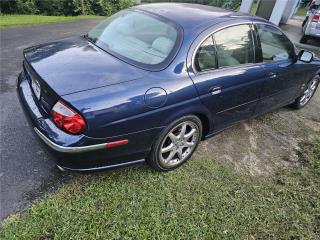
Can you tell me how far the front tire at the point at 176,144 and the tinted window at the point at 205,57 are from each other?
529 mm

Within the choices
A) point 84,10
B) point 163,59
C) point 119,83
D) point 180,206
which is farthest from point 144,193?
point 84,10

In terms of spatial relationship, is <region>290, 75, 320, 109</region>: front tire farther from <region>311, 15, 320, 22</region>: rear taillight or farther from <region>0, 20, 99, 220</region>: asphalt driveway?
<region>311, 15, 320, 22</region>: rear taillight

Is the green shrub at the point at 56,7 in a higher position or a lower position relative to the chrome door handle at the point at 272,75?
lower

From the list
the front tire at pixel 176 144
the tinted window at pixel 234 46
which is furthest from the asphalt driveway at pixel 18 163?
the tinted window at pixel 234 46

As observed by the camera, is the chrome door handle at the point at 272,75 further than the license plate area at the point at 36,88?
Yes

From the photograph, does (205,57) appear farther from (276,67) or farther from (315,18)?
→ (315,18)

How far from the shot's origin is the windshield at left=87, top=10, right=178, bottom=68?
2.91 meters

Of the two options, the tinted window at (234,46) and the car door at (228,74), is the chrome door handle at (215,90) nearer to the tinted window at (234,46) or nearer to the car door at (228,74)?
the car door at (228,74)

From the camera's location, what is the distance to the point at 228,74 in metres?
3.23

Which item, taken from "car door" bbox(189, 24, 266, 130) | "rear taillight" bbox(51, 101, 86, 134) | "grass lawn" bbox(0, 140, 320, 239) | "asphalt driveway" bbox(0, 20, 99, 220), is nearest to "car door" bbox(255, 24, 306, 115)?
"car door" bbox(189, 24, 266, 130)

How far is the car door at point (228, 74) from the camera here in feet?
9.90

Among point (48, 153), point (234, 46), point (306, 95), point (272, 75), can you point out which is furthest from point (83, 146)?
point (306, 95)

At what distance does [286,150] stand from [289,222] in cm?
138

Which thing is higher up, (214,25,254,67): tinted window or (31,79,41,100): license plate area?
(214,25,254,67): tinted window
